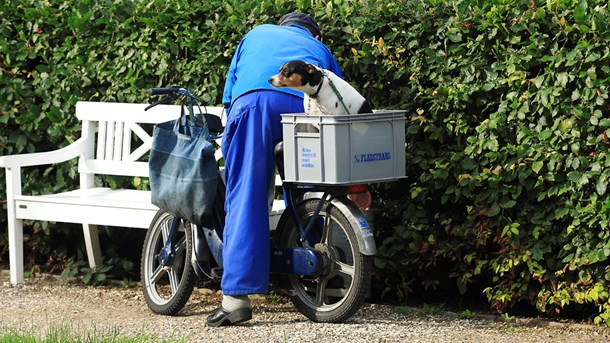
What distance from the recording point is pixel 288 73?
18.1 ft

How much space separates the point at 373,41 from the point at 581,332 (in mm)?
1999

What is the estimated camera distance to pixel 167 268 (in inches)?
254

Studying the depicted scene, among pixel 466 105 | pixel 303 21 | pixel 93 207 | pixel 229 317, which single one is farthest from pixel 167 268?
pixel 466 105

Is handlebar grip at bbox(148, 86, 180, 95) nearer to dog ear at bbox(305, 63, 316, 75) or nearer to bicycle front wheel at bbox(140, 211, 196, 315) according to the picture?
bicycle front wheel at bbox(140, 211, 196, 315)

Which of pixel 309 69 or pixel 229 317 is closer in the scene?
pixel 309 69

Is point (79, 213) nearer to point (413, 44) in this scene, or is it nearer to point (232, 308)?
point (232, 308)

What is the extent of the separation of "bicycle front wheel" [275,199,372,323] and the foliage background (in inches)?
26.2

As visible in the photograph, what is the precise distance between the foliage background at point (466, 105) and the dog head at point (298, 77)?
37.1 inches

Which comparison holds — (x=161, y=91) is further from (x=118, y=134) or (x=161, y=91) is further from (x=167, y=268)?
(x=118, y=134)

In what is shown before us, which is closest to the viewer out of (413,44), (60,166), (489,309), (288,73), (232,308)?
(288,73)

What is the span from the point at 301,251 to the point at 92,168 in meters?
2.22

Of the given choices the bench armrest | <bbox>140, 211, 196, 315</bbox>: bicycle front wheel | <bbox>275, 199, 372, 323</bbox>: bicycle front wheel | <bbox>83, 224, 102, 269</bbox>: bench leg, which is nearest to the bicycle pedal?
<bbox>140, 211, 196, 315</bbox>: bicycle front wheel

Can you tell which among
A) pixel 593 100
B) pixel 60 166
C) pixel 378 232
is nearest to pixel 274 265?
pixel 378 232

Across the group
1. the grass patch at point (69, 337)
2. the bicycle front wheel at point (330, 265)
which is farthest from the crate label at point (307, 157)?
the grass patch at point (69, 337)
